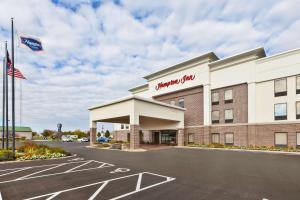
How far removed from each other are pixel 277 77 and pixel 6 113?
1273 inches

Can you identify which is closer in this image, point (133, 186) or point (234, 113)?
point (133, 186)

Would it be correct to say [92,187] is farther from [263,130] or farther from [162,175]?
[263,130]

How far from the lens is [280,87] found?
26.5 meters

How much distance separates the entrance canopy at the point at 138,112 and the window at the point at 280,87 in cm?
1339

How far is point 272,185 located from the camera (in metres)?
8.73

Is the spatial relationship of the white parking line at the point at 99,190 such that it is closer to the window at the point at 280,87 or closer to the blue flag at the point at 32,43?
the blue flag at the point at 32,43

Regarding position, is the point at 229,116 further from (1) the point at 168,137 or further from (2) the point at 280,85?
(1) the point at 168,137

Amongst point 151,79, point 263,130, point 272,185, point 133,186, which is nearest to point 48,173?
point 133,186

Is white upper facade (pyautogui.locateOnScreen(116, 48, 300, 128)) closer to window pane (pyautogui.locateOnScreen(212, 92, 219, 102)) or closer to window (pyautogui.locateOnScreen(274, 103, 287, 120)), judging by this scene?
window (pyautogui.locateOnScreen(274, 103, 287, 120))

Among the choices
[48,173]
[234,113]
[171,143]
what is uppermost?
[234,113]

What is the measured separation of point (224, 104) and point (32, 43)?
26316 millimetres

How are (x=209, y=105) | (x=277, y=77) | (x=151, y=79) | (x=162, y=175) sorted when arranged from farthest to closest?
(x=151, y=79) < (x=209, y=105) < (x=277, y=77) < (x=162, y=175)

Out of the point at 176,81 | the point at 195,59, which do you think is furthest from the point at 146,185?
the point at 176,81

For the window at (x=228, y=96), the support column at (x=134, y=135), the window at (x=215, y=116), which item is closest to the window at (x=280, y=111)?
the window at (x=228, y=96)
